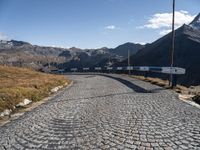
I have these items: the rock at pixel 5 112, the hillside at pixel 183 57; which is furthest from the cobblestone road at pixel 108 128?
the hillside at pixel 183 57

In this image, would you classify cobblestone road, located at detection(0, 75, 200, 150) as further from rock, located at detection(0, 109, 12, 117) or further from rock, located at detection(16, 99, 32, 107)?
rock, located at detection(16, 99, 32, 107)

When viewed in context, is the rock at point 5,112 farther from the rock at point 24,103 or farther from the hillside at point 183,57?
the hillside at point 183,57

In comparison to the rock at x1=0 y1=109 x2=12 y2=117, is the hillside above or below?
above

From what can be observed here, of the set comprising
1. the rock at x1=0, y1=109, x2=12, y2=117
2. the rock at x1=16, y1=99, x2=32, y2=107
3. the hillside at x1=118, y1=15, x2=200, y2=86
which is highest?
the hillside at x1=118, y1=15, x2=200, y2=86

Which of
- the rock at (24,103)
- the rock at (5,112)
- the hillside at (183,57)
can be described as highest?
the hillside at (183,57)

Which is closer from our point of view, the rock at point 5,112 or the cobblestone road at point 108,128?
the cobblestone road at point 108,128

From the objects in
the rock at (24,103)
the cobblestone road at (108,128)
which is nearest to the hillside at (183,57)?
the rock at (24,103)

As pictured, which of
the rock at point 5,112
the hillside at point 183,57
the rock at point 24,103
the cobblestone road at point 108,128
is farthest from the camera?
the hillside at point 183,57

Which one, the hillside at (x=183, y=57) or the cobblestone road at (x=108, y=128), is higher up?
the hillside at (x=183, y=57)

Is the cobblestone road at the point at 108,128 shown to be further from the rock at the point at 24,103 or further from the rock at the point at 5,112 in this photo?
the rock at the point at 24,103

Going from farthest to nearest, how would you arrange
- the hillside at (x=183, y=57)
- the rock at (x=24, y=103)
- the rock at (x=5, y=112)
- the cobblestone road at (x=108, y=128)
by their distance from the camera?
1. the hillside at (x=183, y=57)
2. the rock at (x=24, y=103)
3. the rock at (x=5, y=112)
4. the cobblestone road at (x=108, y=128)

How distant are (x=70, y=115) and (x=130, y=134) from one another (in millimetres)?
4598

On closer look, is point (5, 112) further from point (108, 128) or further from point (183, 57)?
point (183, 57)

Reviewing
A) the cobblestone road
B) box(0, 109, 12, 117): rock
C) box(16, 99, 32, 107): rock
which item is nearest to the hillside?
box(16, 99, 32, 107): rock
